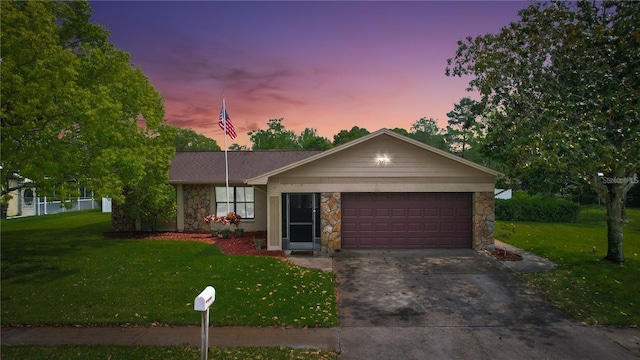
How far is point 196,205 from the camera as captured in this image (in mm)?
19203

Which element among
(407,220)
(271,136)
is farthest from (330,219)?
(271,136)

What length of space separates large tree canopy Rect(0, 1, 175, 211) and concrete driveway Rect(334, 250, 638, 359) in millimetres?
9032

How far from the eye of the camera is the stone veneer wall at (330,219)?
14.5m

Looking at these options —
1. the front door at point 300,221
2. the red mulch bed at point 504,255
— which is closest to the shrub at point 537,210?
the red mulch bed at point 504,255

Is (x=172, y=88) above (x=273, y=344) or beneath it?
above

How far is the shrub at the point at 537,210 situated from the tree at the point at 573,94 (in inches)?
484

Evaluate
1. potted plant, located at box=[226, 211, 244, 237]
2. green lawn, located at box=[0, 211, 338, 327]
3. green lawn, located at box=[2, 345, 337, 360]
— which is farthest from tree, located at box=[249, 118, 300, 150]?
green lawn, located at box=[2, 345, 337, 360]

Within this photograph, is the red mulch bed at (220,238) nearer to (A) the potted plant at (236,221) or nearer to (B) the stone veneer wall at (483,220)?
(A) the potted plant at (236,221)

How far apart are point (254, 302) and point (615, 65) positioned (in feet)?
45.1

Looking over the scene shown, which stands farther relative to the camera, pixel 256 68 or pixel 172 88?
pixel 172 88

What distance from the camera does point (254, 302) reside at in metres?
8.88

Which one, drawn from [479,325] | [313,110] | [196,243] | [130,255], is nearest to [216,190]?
[196,243]

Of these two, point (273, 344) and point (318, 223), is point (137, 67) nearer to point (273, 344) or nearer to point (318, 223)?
point (318, 223)

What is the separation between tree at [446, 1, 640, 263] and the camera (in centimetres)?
1071
